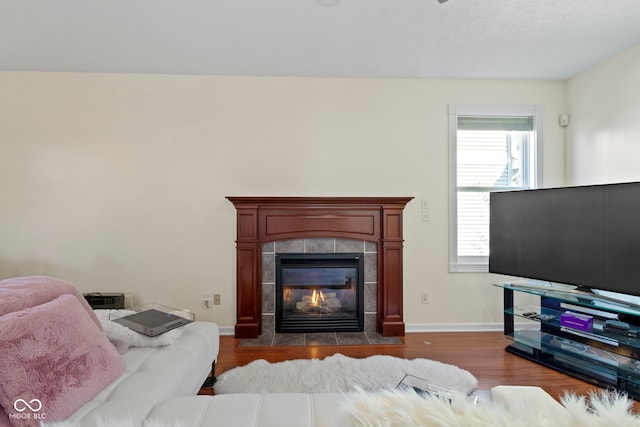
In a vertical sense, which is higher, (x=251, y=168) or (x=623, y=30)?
(x=623, y=30)

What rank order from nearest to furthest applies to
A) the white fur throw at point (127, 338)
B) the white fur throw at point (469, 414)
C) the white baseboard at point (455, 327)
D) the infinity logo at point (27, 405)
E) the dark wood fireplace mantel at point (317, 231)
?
the white fur throw at point (469, 414)
the infinity logo at point (27, 405)
the white fur throw at point (127, 338)
the dark wood fireplace mantel at point (317, 231)
the white baseboard at point (455, 327)

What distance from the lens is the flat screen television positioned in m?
2.16

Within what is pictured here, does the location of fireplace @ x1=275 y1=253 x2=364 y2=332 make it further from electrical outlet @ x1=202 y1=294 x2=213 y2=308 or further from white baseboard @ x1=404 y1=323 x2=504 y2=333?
electrical outlet @ x1=202 y1=294 x2=213 y2=308

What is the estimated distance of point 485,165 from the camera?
10.9 ft

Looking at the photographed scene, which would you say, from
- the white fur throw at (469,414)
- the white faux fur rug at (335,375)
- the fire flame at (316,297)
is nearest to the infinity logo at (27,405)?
the white fur throw at (469,414)

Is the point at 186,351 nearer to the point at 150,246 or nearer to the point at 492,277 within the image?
the point at 150,246

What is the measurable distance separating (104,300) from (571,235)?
4020 mm

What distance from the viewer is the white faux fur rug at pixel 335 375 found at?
209 centimetres

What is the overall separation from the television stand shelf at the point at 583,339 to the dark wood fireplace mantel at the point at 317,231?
1.04 meters

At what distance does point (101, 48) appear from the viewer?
8.63ft

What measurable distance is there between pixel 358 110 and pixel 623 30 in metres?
2.11

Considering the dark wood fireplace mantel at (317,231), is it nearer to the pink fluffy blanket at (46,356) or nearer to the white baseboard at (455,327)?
the white baseboard at (455,327)

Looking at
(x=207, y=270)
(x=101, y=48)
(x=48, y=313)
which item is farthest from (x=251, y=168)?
(x=48, y=313)

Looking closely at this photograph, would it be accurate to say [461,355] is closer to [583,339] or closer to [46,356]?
[583,339]
